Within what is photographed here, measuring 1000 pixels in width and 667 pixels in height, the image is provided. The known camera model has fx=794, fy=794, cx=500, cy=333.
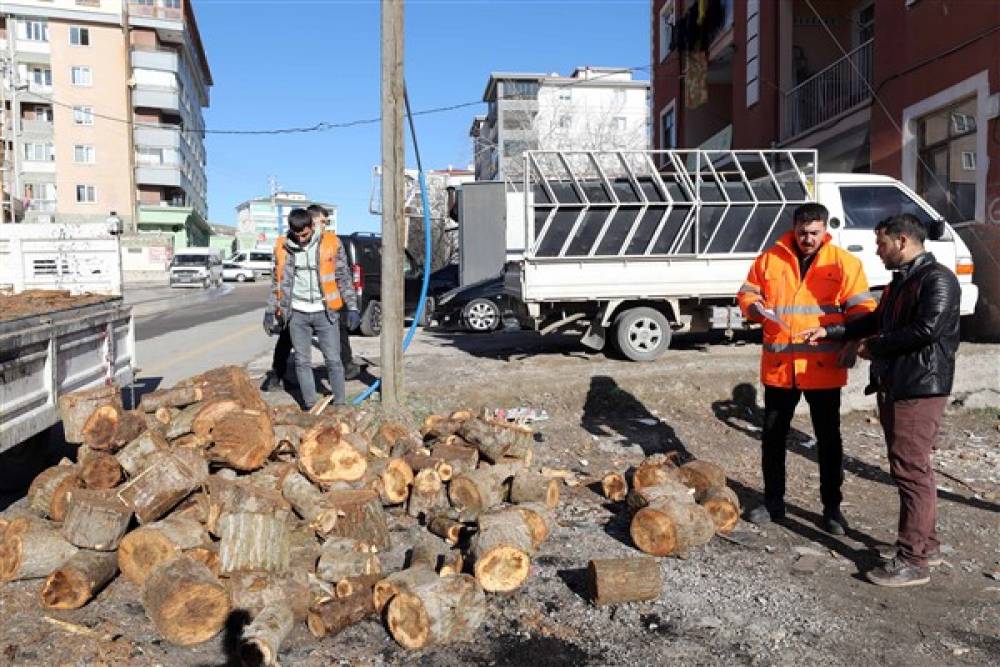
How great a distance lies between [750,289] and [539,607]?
2296mm

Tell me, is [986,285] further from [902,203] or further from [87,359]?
[87,359]

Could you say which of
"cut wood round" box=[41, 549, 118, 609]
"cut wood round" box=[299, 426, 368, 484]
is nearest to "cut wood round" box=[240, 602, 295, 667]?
"cut wood round" box=[41, 549, 118, 609]

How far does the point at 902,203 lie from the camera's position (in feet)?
31.2

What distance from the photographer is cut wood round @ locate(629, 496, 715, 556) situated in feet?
14.1

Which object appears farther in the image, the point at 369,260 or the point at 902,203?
the point at 369,260

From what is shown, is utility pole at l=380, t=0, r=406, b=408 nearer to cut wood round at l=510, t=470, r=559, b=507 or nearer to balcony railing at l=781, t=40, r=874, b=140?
cut wood round at l=510, t=470, r=559, b=507

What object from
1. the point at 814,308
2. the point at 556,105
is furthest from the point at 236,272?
the point at 814,308

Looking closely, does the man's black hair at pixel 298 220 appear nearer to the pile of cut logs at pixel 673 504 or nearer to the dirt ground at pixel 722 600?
the dirt ground at pixel 722 600

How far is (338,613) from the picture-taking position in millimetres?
3467

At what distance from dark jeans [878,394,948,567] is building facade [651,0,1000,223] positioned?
7.16 metres

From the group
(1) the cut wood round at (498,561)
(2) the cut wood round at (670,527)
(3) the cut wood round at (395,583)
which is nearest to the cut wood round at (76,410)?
(3) the cut wood round at (395,583)

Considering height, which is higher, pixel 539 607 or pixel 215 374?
pixel 215 374

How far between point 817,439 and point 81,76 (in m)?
63.5

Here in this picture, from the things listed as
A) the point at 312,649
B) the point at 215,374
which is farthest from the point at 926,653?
the point at 215,374
